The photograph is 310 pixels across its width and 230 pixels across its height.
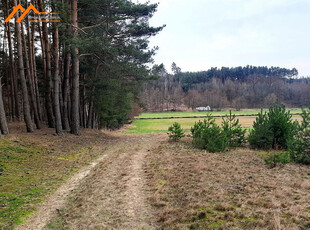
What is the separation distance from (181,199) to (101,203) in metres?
1.66

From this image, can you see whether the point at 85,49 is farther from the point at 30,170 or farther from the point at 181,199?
the point at 181,199

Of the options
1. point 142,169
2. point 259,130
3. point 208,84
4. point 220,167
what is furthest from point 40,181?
point 208,84

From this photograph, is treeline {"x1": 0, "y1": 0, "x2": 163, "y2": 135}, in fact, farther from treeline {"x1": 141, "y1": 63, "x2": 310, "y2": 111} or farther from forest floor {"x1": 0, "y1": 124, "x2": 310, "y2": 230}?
treeline {"x1": 141, "y1": 63, "x2": 310, "y2": 111}

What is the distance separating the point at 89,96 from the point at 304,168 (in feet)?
Answer: 56.7

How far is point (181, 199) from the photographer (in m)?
4.62

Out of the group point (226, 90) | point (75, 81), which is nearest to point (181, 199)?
point (75, 81)

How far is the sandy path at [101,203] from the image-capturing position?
399 cm

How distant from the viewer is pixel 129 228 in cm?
373

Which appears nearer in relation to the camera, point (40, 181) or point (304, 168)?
point (40, 181)

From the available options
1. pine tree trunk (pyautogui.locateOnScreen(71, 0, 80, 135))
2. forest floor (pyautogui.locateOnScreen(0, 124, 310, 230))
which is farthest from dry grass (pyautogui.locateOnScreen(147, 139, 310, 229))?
pine tree trunk (pyautogui.locateOnScreen(71, 0, 80, 135))

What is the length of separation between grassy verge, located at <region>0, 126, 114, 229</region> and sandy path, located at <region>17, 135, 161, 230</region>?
0.33 meters

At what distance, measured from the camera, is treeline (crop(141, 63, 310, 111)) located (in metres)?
102

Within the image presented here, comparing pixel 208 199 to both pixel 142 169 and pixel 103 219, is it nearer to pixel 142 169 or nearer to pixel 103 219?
pixel 103 219

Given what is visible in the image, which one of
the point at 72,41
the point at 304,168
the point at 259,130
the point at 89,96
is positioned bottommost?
the point at 304,168
